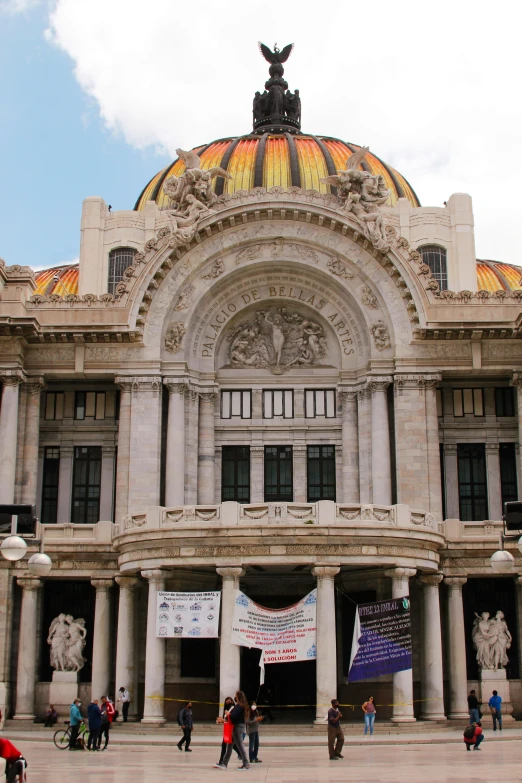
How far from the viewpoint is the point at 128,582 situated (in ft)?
139

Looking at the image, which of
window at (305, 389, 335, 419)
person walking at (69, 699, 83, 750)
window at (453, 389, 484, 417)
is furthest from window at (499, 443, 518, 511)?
person walking at (69, 699, 83, 750)

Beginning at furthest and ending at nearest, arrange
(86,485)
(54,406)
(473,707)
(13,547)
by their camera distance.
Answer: (54,406)
(86,485)
(473,707)
(13,547)

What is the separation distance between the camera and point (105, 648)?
4341cm

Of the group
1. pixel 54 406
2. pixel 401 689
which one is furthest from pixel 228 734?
pixel 54 406

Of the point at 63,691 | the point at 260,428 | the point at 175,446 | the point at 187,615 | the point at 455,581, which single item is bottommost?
the point at 63,691

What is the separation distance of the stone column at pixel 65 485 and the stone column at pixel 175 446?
16.1 ft

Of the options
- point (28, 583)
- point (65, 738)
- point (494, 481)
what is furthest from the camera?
point (494, 481)

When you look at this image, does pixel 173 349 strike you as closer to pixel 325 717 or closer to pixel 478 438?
pixel 478 438

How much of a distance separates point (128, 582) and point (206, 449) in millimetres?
8270

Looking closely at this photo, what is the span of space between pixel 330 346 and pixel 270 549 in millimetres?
13857

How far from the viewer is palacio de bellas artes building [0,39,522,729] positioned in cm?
4384

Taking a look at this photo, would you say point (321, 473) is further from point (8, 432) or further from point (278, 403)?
point (8, 432)

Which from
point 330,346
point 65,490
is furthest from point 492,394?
point 65,490

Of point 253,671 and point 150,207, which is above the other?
point 150,207
